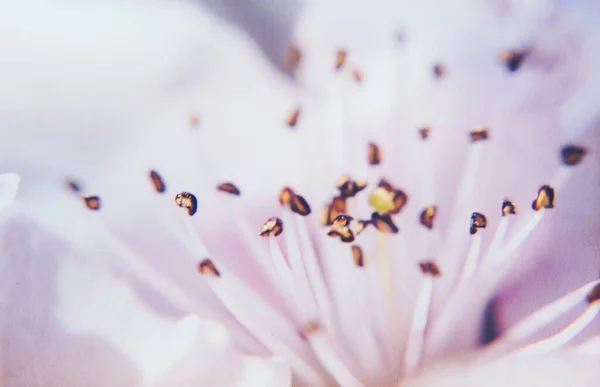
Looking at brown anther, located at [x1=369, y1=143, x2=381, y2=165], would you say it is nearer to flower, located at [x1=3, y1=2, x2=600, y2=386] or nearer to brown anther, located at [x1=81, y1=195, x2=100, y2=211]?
flower, located at [x1=3, y1=2, x2=600, y2=386]

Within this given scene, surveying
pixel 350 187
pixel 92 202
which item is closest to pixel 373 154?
pixel 350 187

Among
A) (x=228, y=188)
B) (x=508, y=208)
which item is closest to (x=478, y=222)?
(x=508, y=208)

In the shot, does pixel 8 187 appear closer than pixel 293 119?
Yes

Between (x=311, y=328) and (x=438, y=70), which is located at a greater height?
(x=438, y=70)

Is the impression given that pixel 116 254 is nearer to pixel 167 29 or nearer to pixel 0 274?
pixel 0 274

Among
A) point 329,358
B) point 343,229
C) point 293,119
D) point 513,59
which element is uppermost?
point 513,59

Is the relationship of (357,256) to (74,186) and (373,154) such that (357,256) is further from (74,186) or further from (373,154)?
(74,186)

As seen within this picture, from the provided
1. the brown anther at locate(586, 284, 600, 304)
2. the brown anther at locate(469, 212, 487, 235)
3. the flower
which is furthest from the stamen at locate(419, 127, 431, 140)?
the brown anther at locate(586, 284, 600, 304)
